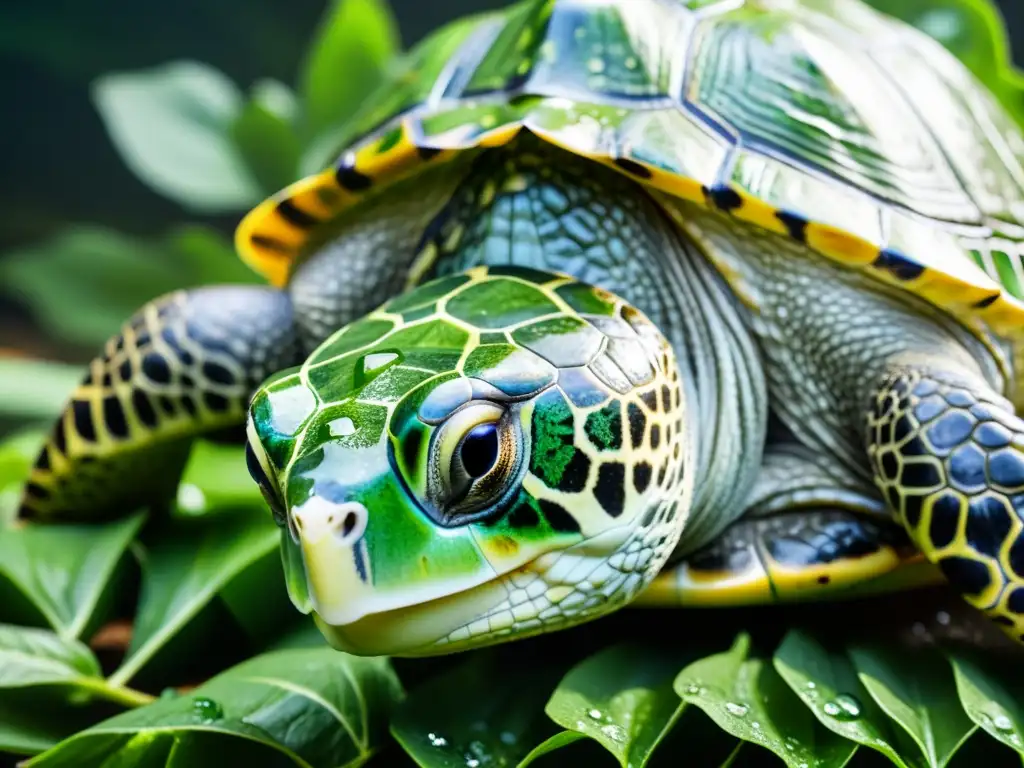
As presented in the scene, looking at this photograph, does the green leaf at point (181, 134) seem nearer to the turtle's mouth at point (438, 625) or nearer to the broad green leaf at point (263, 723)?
the broad green leaf at point (263, 723)

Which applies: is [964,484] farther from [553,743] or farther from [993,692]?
[553,743]

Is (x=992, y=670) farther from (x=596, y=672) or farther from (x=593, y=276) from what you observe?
(x=593, y=276)

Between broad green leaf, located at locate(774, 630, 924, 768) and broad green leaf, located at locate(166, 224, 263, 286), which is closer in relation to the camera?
broad green leaf, located at locate(774, 630, 924, 768)

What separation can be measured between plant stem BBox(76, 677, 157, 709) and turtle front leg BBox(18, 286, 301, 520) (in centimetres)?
40

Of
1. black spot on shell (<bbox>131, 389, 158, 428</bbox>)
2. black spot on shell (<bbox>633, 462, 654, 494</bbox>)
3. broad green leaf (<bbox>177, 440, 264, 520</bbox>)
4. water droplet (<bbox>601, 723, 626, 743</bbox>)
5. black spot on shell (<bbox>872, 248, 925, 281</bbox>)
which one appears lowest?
broad green leaf (<bbox>177, 440, 264, 520</bbox>)

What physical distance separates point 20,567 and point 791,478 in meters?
1.00

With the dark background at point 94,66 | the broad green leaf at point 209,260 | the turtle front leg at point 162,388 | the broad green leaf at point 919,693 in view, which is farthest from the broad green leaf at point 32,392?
the dark background at point 94,66

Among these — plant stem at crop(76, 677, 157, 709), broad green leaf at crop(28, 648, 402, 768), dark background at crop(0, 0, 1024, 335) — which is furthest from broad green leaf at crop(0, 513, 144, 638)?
dark background at crop(0, 0, 1024, 335)

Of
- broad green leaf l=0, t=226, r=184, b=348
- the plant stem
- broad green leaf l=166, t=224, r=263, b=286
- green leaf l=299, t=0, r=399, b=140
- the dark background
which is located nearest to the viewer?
the plant stem

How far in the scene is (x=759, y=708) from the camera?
2.53 feet

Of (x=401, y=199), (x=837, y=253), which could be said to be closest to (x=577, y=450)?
(x=837, y=253)

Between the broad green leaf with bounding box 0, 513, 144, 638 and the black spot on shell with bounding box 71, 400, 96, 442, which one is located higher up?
the black spot on shell with bounding box 71, 400, 96, 442

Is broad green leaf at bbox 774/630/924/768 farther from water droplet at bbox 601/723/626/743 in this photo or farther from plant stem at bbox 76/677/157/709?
plant stem at bbox 76/677/157/709

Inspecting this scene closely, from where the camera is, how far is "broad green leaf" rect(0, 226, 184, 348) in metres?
2.90
